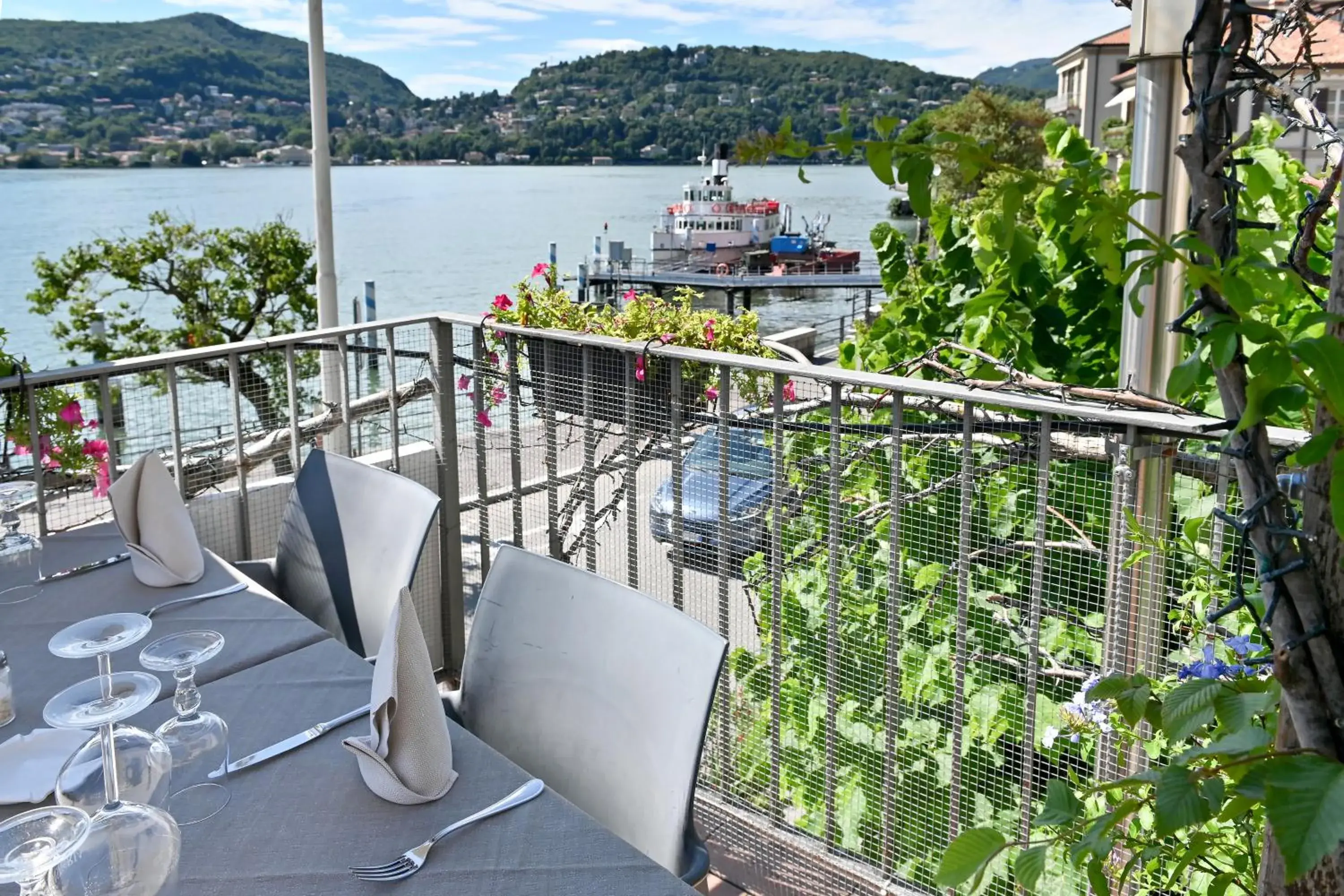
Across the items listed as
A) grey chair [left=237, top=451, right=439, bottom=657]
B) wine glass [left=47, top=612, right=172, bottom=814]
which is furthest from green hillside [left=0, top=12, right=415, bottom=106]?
wine glass [left=47, top=612, right=172, bottom=814]

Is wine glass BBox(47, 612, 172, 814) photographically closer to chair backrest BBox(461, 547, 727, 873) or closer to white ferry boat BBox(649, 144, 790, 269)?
chair backrest BBox(461, 547, 727, 873)

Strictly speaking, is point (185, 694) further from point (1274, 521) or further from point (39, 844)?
point (1274, 521)

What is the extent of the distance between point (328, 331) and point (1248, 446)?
7.38 ft

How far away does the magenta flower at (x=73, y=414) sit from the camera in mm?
2379

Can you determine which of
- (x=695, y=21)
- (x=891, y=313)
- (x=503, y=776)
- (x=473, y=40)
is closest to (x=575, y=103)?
(x=891, y=313)

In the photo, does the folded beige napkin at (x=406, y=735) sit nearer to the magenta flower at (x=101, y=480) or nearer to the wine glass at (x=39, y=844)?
the wine glass at (x=39, y=844)

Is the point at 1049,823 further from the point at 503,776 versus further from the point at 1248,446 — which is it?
the point at 503,776

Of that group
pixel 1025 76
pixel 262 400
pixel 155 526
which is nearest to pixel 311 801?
pixel 155 526

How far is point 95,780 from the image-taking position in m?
1.13

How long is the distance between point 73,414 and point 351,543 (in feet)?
2.33

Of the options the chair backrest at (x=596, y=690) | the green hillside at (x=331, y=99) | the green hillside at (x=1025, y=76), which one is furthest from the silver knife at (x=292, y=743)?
the green hillside at (x=331, y=99)

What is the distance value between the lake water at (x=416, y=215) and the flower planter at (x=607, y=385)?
11026 mm

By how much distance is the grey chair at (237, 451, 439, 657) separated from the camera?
217cm

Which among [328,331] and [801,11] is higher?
[801,11]
